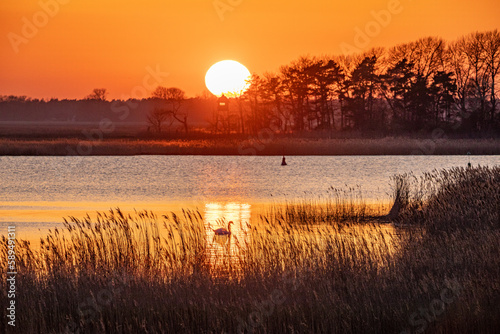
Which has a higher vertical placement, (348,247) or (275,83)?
(275,83)

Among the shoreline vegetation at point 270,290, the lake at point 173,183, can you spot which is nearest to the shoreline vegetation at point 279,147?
the lake at point 173,183

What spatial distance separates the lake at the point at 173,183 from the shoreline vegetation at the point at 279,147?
0.81 meters

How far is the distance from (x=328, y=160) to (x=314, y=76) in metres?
20.3

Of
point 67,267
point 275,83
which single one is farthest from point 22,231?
point 275,83

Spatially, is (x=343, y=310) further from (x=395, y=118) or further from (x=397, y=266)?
(x=395, y=118)

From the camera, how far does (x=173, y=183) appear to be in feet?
121

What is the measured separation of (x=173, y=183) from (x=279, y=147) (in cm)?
2110

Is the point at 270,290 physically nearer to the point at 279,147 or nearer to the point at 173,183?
the point at 173,183

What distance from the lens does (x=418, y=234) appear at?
12.5 meters

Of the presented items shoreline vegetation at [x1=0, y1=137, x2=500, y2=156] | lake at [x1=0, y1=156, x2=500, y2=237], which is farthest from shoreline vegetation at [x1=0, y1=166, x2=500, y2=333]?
shoreline vegetation at [x1=0, y1=137, x2=500, y2=156]

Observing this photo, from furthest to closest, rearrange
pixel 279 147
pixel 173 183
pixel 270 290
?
pixel 279 147 < pixel 173 183 < pixel 270 290

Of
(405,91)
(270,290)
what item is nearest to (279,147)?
(405,91)

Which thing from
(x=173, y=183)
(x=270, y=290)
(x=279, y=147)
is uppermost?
(x=279, y=147)

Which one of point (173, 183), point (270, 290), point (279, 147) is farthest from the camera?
point (279, 147)
